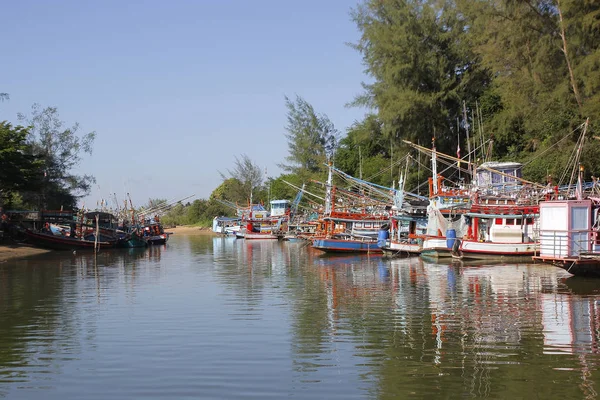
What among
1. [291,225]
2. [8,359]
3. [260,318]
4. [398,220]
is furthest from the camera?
[291,225]

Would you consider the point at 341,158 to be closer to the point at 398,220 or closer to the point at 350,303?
the point at 398,220

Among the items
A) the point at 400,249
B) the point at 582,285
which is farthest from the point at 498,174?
the point at 582,285

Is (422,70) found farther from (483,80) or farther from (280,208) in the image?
(280,208)

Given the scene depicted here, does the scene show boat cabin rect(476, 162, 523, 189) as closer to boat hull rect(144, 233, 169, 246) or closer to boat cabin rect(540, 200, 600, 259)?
boat cabin rect(540, 200, 600, 259)

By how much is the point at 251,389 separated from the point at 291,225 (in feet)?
192

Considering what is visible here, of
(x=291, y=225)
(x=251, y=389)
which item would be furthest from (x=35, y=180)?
(x=251, y=389)

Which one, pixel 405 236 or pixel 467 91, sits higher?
pixel 467 91

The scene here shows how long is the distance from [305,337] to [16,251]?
3597 cm

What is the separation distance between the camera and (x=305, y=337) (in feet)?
51.3

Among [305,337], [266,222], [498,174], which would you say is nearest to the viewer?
[305,337]

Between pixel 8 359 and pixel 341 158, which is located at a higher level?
pixel 341 158

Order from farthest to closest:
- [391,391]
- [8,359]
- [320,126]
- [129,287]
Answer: [320,126] → [129,287] → [8,359] → [391,391]

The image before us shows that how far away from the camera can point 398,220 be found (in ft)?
143

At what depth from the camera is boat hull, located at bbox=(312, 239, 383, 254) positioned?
4450cm
